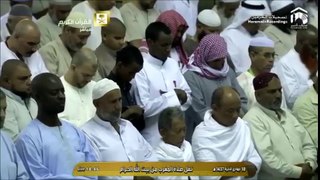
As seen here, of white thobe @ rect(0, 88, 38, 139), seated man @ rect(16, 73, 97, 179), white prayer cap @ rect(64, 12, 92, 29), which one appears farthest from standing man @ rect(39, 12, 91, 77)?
white thobe @ rect(0, 88, 38, 139)

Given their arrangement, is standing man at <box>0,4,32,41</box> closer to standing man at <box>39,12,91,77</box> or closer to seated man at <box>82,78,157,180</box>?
standing man at <box>39,12,91,77</box>

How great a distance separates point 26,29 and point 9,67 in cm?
20

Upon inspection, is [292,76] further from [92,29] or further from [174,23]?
[92,29]

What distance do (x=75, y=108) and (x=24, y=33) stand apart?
1.30ft

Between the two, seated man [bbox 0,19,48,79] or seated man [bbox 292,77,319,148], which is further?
seated man [bbox 292,77,319,148]

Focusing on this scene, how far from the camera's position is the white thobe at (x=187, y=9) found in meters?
3.51

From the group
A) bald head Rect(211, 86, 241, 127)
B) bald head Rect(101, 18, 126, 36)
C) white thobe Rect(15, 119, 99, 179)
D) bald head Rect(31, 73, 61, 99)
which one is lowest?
white thobe Rect(15, 119, 99, 179)

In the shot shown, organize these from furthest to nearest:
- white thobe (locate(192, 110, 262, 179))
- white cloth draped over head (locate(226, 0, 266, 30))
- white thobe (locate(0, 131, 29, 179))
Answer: white cloth draped over head (locate(226, 0, 266, 30)) < white thobe (locate(192, 110, 262, 179)) < white thobe (locate(0, 131, 29, 179))

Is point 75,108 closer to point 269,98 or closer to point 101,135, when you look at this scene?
point 101,135

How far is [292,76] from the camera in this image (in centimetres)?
358

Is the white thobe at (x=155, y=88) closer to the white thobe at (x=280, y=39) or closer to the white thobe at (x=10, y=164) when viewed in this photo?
the white thobe at (x=280, y=39)

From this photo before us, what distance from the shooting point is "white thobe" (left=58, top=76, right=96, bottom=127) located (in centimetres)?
331

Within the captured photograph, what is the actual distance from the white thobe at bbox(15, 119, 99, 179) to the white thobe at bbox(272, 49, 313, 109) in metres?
0.97

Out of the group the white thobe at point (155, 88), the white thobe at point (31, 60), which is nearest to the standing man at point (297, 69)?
the white thobe at point (155, 88)
